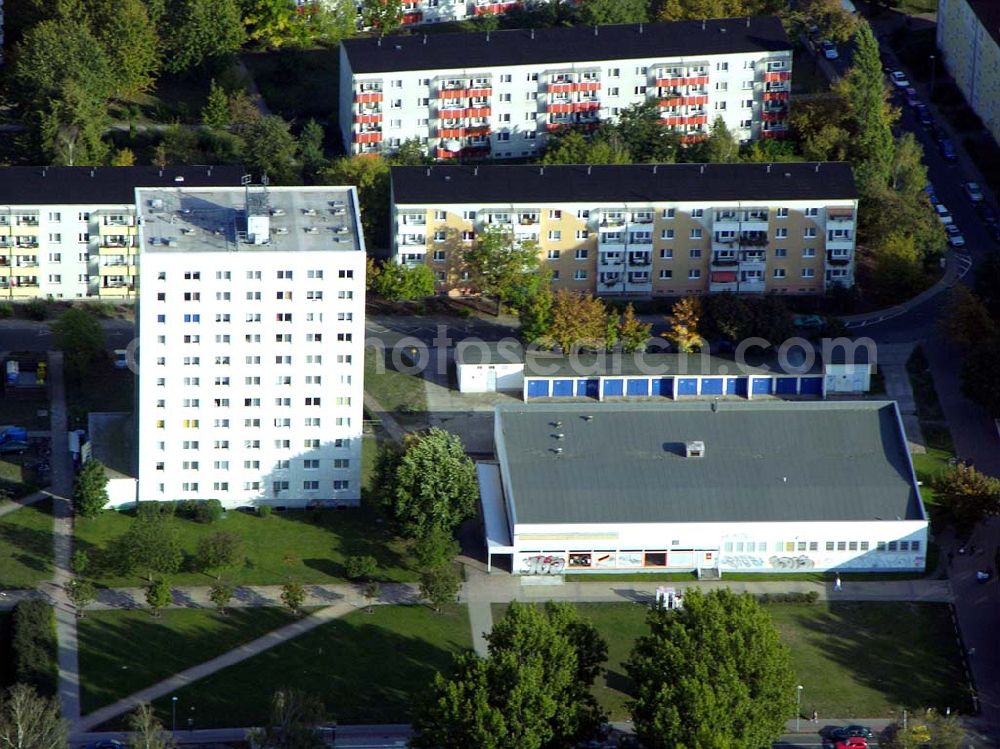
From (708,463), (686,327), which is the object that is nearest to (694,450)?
(708,463)

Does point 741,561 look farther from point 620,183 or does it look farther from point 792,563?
point 620,183

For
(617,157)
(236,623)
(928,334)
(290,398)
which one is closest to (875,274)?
(928,334)

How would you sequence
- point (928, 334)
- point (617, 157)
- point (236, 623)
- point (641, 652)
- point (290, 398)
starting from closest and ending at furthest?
point (641, 652), point (236, 623), point (290, 398), point (928, 334), point (617, 157)

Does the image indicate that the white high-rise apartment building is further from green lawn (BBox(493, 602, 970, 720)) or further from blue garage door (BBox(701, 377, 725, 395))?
blue garage door (BBox(701, 377, 725, 395))

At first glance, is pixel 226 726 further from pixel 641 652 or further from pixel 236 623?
pixel 641 652

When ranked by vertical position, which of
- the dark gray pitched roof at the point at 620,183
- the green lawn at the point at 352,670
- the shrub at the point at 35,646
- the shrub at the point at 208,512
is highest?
the dark gray pitched roof at the point at 620,183

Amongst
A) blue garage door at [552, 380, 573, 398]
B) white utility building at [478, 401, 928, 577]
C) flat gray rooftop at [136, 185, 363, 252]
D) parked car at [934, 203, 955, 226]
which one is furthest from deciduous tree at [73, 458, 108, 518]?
parked car at [934, 203, 955, 226]

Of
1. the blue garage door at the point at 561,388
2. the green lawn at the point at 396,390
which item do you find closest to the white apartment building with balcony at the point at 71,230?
the green lawn at the point at 396,390

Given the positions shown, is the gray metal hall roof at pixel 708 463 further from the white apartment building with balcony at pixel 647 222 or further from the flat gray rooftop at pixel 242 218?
the white apartment building with balcony at pixel 647 222
